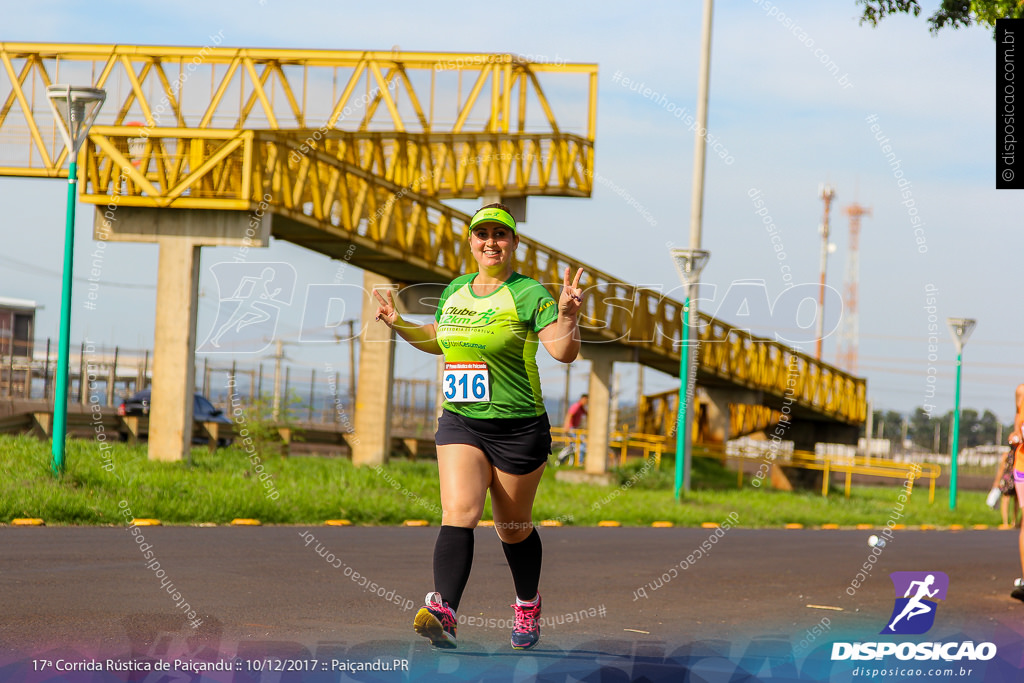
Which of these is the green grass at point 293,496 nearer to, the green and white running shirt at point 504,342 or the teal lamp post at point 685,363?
the teal lamp post at point 685,363

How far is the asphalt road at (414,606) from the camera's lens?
21.3ft

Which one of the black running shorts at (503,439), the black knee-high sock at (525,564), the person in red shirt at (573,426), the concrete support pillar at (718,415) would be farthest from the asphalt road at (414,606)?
the concrete support pillar at (718,415)

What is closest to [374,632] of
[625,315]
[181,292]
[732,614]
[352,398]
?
[732,614]

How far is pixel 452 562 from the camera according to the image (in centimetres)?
634

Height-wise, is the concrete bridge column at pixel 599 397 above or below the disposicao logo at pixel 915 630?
above

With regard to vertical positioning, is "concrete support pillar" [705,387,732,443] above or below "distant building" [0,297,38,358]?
below

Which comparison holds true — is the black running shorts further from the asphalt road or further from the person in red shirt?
the person in red shirt

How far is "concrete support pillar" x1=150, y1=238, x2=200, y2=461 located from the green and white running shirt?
1445 centimetres

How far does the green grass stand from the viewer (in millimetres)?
13922

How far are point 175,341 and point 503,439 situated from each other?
14.8 metres

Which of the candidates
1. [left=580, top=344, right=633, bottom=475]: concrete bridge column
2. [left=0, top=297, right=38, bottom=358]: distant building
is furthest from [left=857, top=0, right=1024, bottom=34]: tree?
[left=0, top=297, right=38, bottom=358]: distant building

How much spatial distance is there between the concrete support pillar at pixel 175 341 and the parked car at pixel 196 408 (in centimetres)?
952

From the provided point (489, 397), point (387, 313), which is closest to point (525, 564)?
point (489, 397)

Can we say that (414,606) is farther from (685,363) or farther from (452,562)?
(685,363)
